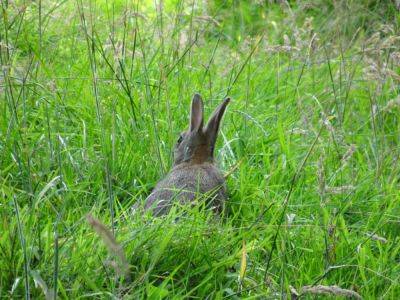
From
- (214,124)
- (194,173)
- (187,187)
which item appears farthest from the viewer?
(214,124)

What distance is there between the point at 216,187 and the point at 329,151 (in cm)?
79

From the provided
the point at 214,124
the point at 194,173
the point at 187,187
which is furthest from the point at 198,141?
the point at 187,187

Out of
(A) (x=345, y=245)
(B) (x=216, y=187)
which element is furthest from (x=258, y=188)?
(A) (x=345, y=245)

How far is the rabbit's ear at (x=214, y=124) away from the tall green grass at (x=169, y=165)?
0.18m

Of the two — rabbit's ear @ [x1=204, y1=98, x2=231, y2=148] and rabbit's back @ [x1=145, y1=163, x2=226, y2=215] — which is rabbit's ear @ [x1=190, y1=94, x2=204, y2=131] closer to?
rabbit's ear @ [x1=204, y1=98, x2=231, y2=148]

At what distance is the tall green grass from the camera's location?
3.11 meters

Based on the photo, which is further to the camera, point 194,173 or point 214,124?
point 214,124

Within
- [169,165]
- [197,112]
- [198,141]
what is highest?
[197,112]

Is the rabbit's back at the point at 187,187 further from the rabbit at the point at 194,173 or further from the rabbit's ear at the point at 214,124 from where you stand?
the rabbit's ear at the point at 214,124

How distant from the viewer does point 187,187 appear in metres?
4.07

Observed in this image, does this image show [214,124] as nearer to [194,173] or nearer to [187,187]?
[194,173]

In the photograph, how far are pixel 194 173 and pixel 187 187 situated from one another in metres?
0.18

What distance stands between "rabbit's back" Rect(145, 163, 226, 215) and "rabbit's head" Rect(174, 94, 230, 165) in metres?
0.08

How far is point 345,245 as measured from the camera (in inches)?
148
